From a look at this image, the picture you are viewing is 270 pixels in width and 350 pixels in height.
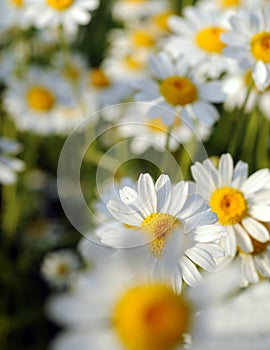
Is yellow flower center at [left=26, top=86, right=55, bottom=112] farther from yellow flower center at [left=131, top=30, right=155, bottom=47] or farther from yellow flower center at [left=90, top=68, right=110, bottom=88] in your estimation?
yellow flower center at [left=131, top=30, right=155, bottom=47]

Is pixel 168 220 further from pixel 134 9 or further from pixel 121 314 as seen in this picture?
pixel 134 9

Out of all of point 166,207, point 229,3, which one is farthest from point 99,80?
point 166,207

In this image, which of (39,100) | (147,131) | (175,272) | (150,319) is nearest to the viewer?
(150,319)

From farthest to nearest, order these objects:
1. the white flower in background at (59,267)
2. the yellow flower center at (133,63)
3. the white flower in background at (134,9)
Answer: the white flower in background at (134,9), the yellow flower center at (133,63), the white flower in background at (59,267)

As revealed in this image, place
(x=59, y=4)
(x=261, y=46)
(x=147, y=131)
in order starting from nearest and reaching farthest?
(x=261, y=46) < (x=59, y=4) < (x=147, y=131)

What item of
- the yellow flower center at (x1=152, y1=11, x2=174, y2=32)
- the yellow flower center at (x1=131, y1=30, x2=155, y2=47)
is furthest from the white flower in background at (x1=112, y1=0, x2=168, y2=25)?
the yellow flower center at (x1=131, y1=30, x2=155, y2=47)

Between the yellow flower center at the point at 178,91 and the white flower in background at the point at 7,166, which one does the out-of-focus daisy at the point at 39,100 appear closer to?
the white flower in background at the point at 7,166

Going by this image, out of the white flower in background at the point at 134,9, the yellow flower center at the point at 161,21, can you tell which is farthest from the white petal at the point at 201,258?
the white flower in background at the point at 134,9

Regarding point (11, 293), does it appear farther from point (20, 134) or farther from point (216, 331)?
point (216, 331)
